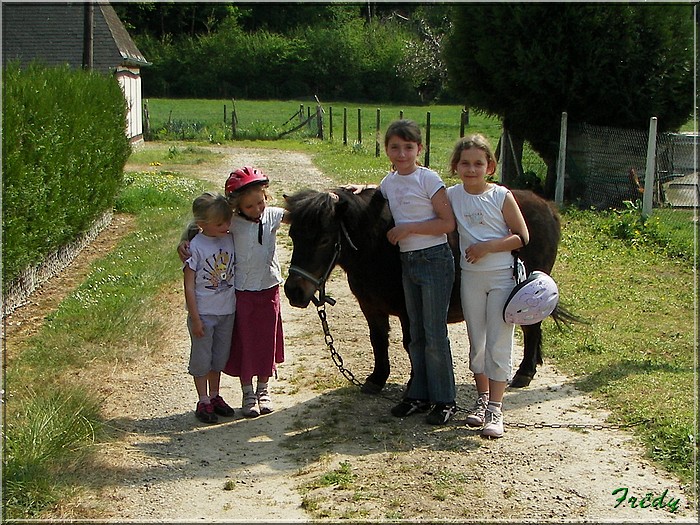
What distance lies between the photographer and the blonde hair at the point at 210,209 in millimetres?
5418

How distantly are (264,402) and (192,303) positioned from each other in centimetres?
90

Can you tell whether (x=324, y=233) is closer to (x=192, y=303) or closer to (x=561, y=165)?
(x=192, y=303)

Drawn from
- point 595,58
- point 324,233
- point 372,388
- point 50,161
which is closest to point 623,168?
point 595,58

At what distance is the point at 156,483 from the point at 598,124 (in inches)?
509

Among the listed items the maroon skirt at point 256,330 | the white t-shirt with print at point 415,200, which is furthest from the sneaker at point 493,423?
the maroon skirt at point 256,330

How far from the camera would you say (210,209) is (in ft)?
17.8

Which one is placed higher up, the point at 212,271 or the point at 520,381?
the point at 212,271

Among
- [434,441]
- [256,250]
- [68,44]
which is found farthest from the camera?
[68,44]

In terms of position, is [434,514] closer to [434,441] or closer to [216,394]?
[434,441]

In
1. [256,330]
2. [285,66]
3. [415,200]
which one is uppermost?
[285,66]

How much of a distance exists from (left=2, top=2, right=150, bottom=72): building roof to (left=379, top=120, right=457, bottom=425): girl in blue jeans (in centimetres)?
2574

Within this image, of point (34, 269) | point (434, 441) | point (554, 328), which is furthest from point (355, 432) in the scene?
point (34, 269)

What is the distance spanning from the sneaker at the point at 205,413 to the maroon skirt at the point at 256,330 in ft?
1.03

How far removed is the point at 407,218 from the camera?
5.40 meters
